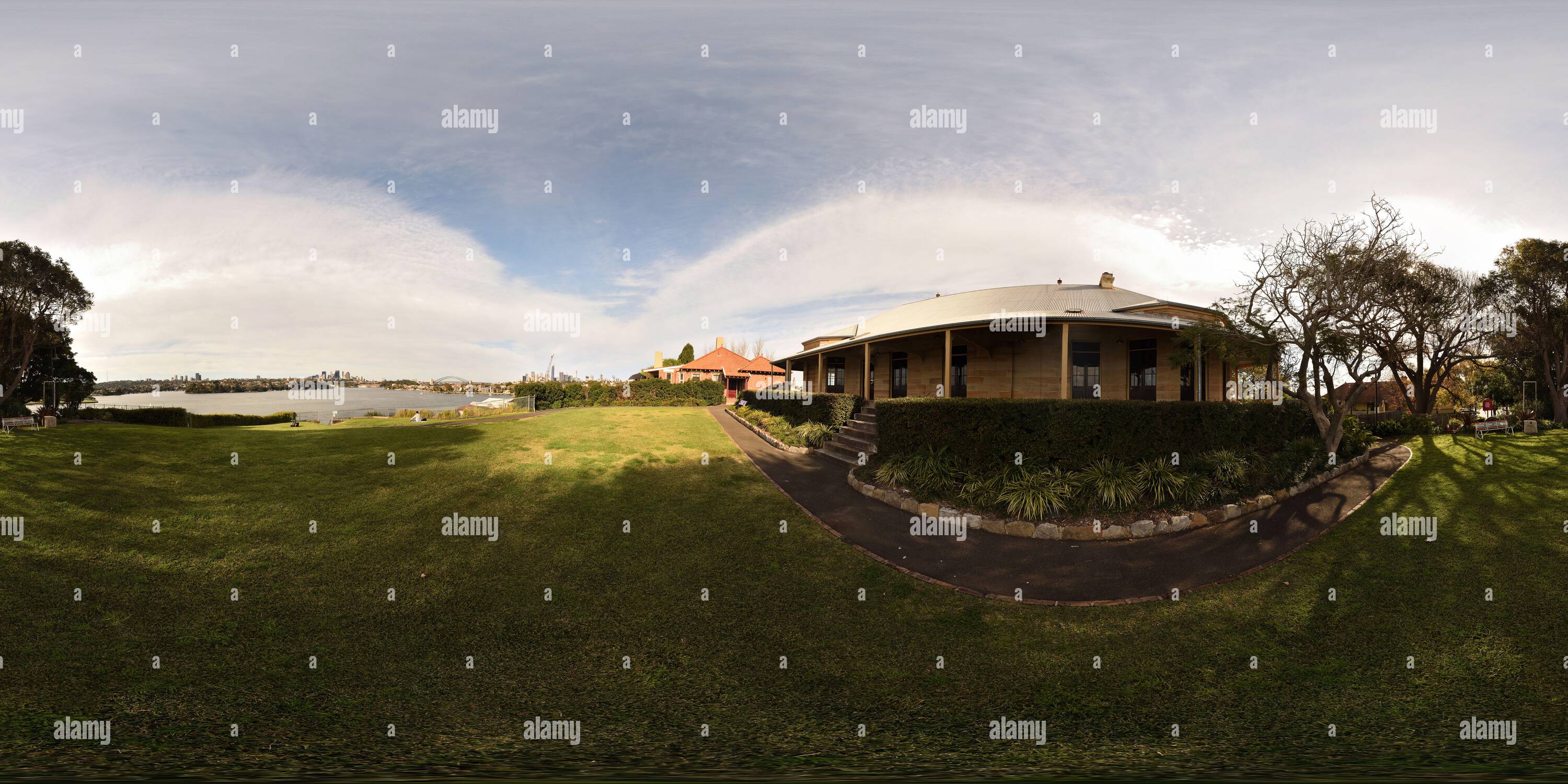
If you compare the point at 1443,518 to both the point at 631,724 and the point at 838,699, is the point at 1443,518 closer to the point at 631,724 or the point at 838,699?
the point at 838,699

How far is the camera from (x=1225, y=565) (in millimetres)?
7633

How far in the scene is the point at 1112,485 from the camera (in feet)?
30.9

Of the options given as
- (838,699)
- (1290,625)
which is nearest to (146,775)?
(838,699)

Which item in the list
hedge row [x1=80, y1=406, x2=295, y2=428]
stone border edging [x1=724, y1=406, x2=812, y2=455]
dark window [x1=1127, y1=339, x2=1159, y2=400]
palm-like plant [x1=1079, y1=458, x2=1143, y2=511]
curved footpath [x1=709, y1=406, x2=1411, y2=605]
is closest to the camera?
curved footpath [x1=709, y1=406, x2=1411, y2=605]

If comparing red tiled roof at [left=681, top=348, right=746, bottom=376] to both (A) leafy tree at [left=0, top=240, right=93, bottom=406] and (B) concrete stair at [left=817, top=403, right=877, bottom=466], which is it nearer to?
(B) concrete stair at [left=817, top=403, right=877, bottom=466]

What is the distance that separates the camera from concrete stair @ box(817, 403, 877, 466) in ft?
45.9

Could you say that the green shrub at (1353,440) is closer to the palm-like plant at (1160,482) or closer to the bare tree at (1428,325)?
the bare tree at (1428,325)

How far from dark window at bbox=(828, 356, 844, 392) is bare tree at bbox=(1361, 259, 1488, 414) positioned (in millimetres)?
17457

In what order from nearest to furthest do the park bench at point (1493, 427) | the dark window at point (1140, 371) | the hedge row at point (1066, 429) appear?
the hedge row at point (1066, 429)
the dark window at point (1140, 371)
the park bench at point (1493, 427)

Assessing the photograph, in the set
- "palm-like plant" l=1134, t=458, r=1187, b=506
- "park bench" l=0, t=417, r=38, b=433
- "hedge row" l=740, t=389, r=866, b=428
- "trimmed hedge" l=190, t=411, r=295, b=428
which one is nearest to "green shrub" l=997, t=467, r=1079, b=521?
"palm-like plant" l=1134, t=458, r=1187, b=506

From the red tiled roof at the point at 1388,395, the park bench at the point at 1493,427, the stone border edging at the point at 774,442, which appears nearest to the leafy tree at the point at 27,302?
the stone border edging at the point at 774,442

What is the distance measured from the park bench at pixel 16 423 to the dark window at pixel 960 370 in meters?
24.6

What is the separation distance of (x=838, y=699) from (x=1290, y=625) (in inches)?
211

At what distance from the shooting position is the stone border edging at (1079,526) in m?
8.71
